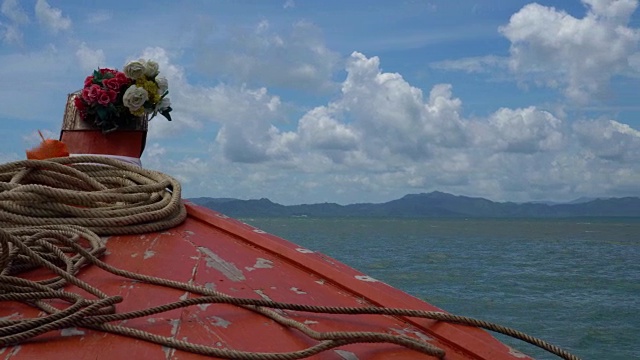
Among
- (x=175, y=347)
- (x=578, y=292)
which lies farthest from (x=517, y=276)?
(x=175, y=347)

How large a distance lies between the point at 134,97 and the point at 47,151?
0.59 m

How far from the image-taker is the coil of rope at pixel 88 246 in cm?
170

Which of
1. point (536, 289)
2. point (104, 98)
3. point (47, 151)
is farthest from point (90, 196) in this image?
point (536, 289)

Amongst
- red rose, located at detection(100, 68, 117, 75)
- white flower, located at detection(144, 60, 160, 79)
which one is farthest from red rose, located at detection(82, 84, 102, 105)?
white flower, located at detection(144, 60, 160, 79)

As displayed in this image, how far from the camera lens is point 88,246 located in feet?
7.53

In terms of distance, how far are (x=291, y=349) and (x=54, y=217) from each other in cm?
112

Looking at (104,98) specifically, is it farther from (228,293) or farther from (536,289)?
(536,289)

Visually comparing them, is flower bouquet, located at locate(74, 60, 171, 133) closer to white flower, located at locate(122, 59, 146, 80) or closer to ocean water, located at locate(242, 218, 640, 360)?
white flower, located at locate(122, 59, 146, 80)

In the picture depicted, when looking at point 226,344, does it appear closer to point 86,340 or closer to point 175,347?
point 175,347

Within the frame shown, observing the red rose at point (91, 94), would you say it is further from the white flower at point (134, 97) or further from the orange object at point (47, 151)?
the orange object at point (47, 151)

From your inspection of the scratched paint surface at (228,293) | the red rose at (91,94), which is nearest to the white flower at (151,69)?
the red rose at (91,94)

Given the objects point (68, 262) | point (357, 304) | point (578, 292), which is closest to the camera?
point (68, 262)

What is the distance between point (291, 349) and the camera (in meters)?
1.75

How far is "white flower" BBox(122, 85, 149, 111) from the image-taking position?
3436mm
